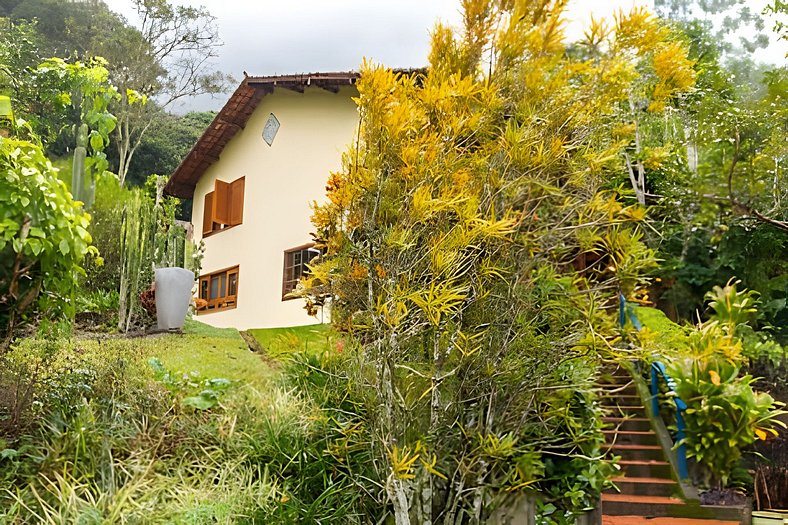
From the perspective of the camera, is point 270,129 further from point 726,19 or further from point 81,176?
point 726,19

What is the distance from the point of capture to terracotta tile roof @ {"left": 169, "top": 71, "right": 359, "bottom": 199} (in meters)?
11.1

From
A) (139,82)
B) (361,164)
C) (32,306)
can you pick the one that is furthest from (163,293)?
(139,82)

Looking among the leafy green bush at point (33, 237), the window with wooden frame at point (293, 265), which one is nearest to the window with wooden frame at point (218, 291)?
the window with wooden frame at point (293, 265)

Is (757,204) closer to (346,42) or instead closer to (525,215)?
(525,215)

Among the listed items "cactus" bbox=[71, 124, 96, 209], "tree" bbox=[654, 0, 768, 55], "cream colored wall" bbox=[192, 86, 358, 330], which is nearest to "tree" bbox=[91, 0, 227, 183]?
"cream colored wall" bbox=[192, 86, 358, 330]

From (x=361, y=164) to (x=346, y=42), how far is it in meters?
12.8

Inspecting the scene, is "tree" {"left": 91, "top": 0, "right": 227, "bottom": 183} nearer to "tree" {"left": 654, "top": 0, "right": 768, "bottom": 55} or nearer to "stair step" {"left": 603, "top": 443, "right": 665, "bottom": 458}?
"tree" {"left": 654, "top": 0, "right": 768, "bottom": 55}

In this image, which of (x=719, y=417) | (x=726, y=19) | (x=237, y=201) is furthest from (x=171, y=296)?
(x=726, y=19)

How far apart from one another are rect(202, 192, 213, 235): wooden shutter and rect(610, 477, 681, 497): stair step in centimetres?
989

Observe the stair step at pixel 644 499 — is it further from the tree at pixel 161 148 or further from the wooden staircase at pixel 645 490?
the tree at pixel 161 148

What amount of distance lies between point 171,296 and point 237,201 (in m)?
4.62

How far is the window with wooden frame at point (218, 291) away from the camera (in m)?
13.6

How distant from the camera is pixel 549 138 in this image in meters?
3.85

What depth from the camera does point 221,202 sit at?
13734 millimetres
